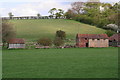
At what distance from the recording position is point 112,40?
236 feet

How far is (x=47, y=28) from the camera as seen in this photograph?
92125mm

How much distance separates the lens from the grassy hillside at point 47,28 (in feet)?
273

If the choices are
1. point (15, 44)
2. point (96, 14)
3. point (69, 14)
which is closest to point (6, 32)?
point (15, 44)

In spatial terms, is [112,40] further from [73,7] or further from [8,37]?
[73,7]

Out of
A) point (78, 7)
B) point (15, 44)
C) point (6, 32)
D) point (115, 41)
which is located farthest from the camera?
point (78, 7)

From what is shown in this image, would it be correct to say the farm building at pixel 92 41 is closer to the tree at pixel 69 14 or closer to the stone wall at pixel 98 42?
the stone wall at pixel 98 42

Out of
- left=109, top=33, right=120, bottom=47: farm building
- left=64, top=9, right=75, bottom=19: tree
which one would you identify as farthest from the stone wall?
left=64, top=9, right=75, bottom=19: tree

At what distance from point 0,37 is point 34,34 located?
2722cm

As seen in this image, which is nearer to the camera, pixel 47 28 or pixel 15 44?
pixel 15 44

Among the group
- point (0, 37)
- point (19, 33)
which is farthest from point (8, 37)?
point (19, 33)

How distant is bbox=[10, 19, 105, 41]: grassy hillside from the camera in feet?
273

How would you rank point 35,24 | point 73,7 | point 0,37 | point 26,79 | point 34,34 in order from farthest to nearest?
point 73,7, point 35,24, point 34,34, point 0,37, point 26,79

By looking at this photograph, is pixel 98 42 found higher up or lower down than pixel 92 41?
lower down

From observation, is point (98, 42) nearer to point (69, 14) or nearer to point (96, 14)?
point (96, 14)
